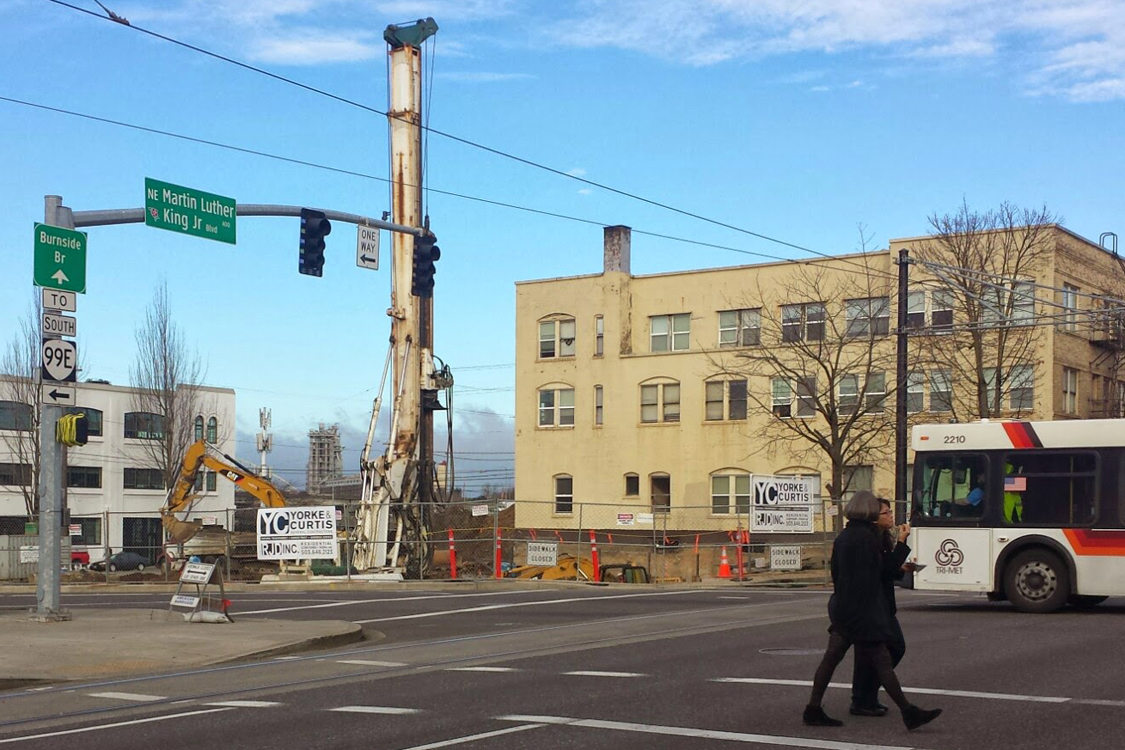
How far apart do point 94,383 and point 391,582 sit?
47458mm

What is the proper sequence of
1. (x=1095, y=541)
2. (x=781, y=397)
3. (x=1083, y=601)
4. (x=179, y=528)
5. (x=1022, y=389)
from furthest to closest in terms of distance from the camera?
(x=781, y=397) → (x=1022, y=389) → (x=179, y=528) → (x=1083, y=601) → (x=1095, y=541)

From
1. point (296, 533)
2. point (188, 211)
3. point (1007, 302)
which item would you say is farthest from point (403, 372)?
point (1007, 302)

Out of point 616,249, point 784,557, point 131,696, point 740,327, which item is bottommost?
point 784,557

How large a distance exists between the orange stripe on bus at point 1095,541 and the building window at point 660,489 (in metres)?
38.9

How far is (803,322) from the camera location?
163 feet

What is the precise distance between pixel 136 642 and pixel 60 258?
19.5 feet

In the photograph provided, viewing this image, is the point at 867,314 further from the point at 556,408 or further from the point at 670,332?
the point at 556,408

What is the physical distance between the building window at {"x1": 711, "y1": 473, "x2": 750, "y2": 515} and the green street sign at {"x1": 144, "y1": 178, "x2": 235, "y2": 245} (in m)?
36.6

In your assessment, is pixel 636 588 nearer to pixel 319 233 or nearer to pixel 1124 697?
pixel 319 233

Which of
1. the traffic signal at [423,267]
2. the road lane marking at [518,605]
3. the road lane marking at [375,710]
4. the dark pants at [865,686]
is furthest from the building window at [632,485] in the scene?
the dark pants at [865,686]

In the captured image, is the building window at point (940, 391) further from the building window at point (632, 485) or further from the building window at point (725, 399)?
the building window at point (632, 485)

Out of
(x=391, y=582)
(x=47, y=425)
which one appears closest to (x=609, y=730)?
(x=47, y=425)

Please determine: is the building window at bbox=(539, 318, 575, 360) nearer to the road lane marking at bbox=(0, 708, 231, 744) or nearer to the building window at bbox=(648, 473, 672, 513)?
the building window at bbox=(648, 473, 672, 513)

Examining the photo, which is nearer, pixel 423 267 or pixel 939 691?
pixel 939 691
